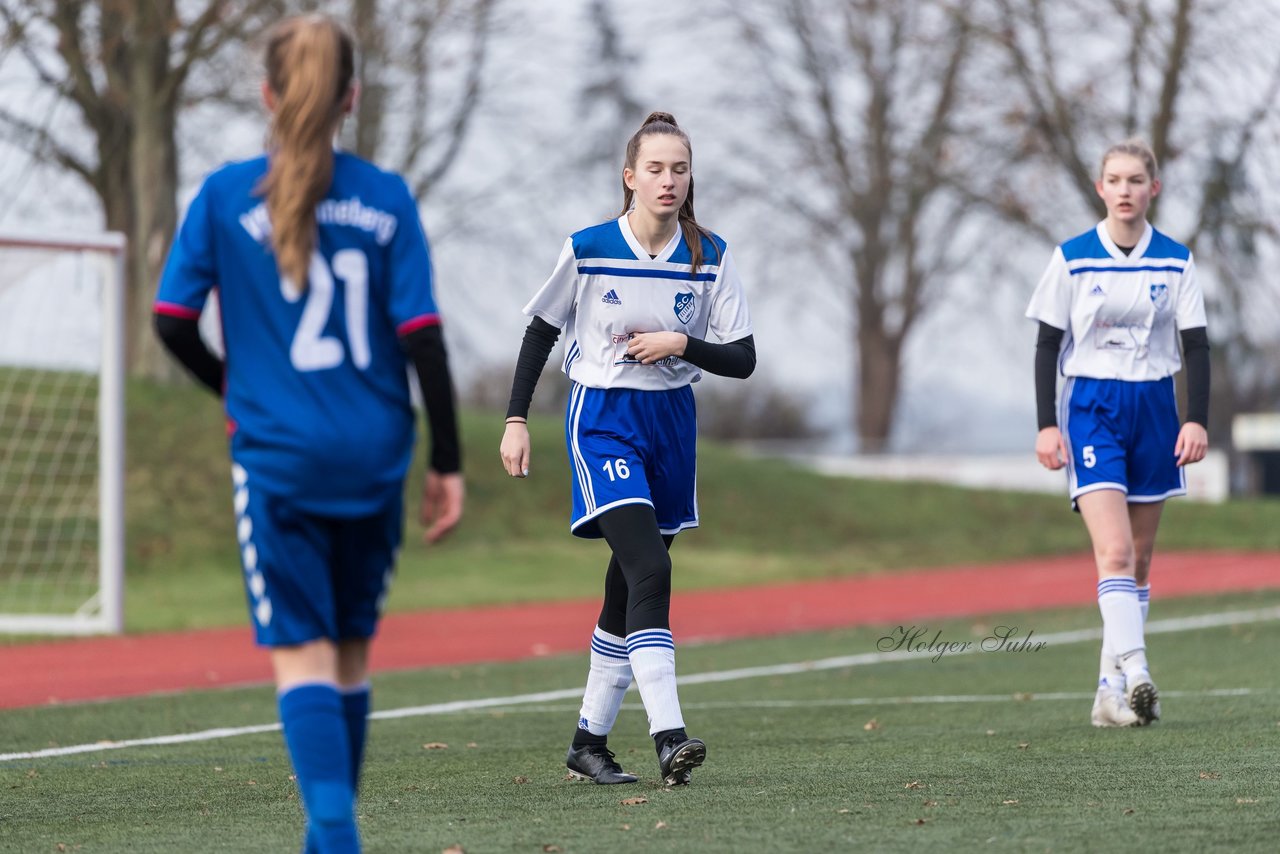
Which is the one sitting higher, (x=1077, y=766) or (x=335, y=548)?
(x=335, y=548)

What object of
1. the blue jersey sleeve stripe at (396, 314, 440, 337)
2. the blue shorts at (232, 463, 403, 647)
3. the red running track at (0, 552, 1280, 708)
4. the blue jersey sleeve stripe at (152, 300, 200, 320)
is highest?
the blue jersey sleeve stripe at (152, 300, 200, 320)

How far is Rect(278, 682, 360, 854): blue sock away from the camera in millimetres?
3646

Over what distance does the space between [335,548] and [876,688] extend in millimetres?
5885


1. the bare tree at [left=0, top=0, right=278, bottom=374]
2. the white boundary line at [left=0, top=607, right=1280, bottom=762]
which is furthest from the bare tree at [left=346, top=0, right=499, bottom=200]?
the white boundary line at [left=0, top=607, right=1280, bottom=762]

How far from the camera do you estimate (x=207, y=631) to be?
15203 millimetres

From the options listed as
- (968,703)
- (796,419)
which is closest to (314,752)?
(968,703)

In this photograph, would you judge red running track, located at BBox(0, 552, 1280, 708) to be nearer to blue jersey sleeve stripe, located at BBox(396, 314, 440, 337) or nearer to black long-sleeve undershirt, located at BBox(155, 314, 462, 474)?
black long-sleeve undershirt, located at BBox(155, 314, 462, 474)

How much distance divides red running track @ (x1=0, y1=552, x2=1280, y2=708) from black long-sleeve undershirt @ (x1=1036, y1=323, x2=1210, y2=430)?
18.4 ft

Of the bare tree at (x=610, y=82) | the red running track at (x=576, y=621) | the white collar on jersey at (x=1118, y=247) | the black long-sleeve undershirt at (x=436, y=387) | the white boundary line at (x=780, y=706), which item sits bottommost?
the red running track at (x=576, y=621)

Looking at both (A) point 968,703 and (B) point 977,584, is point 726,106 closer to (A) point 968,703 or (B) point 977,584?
(B) point 977,584

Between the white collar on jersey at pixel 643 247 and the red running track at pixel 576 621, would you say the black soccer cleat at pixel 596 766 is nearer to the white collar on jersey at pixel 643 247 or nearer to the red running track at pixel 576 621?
the white collar on jersey at pixel 643 247

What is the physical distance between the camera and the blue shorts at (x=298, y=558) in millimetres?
3691

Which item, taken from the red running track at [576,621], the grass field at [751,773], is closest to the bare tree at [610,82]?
the red running track at [576,621]

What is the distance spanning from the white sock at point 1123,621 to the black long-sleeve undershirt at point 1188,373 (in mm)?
729
